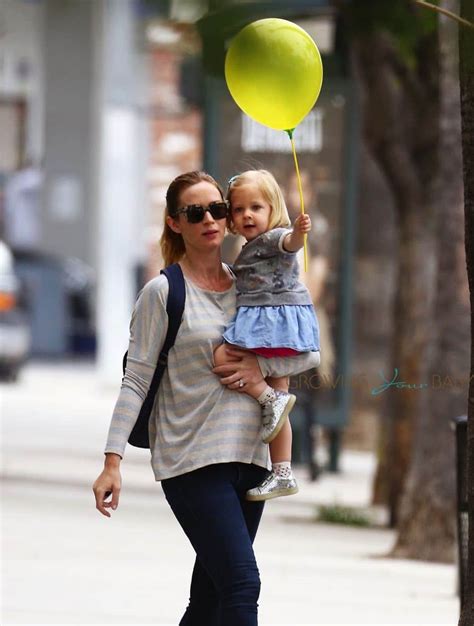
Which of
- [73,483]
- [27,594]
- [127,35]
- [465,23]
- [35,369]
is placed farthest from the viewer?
[35,369]

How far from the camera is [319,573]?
9.44 metres

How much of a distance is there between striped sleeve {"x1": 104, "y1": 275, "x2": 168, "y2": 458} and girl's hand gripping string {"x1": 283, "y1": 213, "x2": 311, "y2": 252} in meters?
0.34

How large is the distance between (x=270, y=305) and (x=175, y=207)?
1.29 ft

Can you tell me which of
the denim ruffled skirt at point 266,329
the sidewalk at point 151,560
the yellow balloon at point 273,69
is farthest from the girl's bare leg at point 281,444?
the sidewalk at point 151,560

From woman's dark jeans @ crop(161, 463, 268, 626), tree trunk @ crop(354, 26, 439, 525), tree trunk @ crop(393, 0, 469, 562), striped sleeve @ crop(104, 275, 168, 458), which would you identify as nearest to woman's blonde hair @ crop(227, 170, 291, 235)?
striped sleeve @ crop(104, 275, 168, 458)

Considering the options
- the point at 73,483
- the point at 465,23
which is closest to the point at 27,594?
the point at 465,23

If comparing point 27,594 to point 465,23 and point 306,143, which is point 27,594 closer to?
point 465,23

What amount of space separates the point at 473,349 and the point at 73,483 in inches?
344

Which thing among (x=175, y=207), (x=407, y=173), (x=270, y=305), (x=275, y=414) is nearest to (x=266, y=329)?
(x=270, y=305)

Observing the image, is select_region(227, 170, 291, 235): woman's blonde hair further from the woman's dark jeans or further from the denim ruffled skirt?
the woman's dark jeans

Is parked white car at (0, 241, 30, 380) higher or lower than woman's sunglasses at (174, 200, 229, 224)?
higher

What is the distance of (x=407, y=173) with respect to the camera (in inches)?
517

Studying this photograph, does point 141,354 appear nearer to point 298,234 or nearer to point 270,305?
point 270,305

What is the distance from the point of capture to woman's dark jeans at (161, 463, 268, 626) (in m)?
4.89
